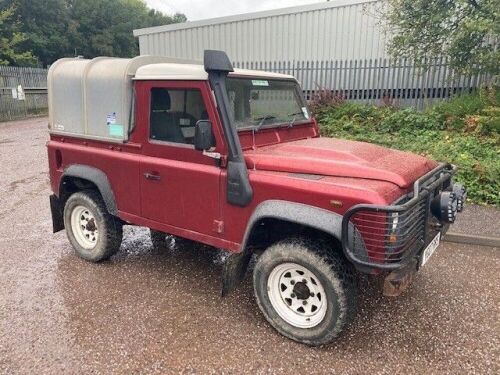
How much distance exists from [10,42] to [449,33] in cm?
3025

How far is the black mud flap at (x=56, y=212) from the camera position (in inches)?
183

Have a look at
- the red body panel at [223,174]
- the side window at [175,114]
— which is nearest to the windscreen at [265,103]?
the red body panel at [223,174]

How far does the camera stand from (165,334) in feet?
10.3

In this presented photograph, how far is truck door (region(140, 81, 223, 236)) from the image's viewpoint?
3283 millimetres

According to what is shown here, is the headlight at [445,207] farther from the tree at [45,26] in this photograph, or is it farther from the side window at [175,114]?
the tree at [45,26]

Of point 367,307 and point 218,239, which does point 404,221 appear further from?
point 218,239

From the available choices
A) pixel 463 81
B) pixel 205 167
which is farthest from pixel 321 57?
pixel 205 167

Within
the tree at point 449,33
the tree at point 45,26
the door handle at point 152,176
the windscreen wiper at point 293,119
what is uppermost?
the tree at point 45,26

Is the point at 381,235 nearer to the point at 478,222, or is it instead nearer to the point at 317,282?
the point at 317,282

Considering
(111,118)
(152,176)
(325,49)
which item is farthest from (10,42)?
(152,176)

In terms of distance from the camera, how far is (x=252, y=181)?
308 centimetres

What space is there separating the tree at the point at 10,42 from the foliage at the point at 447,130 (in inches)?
1026

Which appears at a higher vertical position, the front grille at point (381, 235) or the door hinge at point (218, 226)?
the front grille at point (381, 235)

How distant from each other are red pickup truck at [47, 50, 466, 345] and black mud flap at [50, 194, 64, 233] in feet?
1.51
